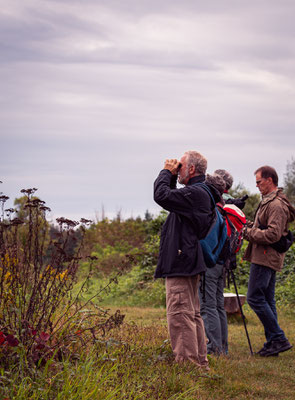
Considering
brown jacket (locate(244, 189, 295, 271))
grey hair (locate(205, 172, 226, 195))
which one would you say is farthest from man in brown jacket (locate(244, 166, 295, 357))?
grey hair (locate(205, 172, 226, 195))

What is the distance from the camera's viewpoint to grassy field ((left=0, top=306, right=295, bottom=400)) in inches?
158

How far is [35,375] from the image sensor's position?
4.14m

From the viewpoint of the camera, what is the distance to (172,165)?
5.50 metres

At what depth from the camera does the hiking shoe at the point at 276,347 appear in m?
7.16

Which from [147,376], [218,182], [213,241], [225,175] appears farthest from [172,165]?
[147,376]

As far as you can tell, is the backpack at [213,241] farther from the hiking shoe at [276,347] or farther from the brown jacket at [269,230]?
the hiking shoe at [276,347]

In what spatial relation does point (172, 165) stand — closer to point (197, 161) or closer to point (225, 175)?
point (197, 161)

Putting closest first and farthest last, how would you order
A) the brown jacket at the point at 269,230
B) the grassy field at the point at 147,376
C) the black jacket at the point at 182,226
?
the grassy field at the point at 147,376, the black jacket at the point at 182,226, the brown jacket at the point at 269,230

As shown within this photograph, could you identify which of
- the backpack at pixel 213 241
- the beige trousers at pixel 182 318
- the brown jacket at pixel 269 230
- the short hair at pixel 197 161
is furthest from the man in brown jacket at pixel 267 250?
the beige trousers at pixel 182 318

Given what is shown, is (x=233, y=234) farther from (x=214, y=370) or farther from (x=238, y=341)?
(x=238, y=341)

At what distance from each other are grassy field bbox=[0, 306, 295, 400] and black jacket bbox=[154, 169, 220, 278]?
0.90 metres

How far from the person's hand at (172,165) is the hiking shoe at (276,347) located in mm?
3063

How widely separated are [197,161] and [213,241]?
0.82 m

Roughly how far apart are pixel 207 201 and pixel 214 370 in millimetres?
1781
